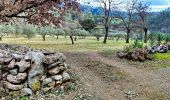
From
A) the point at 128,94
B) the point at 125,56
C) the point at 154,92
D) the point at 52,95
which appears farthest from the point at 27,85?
the point at 125,56

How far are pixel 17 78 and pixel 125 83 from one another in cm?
655

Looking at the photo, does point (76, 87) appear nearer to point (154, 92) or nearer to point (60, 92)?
point (60, 92)

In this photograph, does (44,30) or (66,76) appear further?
(44,30)

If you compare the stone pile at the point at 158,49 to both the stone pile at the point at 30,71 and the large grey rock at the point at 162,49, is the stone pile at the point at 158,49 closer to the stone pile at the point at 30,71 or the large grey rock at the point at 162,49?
the large grey rock at the point at 162,49

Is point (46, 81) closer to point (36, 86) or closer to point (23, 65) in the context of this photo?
point (36, 86)

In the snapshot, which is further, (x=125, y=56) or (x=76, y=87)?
(x=125, y=56)

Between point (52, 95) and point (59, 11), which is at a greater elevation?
point (59, 11)

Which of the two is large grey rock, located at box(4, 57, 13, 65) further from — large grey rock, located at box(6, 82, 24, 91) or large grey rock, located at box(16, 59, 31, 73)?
large grey rock, located at box(6, 82, 24, 91)

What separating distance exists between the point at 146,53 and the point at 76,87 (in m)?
13.2

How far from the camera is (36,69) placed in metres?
16.9

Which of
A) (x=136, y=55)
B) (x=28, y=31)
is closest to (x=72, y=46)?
(x=136, y=55)

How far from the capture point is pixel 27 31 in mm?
70938

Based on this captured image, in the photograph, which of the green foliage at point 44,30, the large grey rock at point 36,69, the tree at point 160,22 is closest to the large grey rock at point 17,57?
the large grey rock at point 36,69

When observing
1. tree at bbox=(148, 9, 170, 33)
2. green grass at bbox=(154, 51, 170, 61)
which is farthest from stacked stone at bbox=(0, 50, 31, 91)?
tree at bbox=(148, 9, 170, 33)
